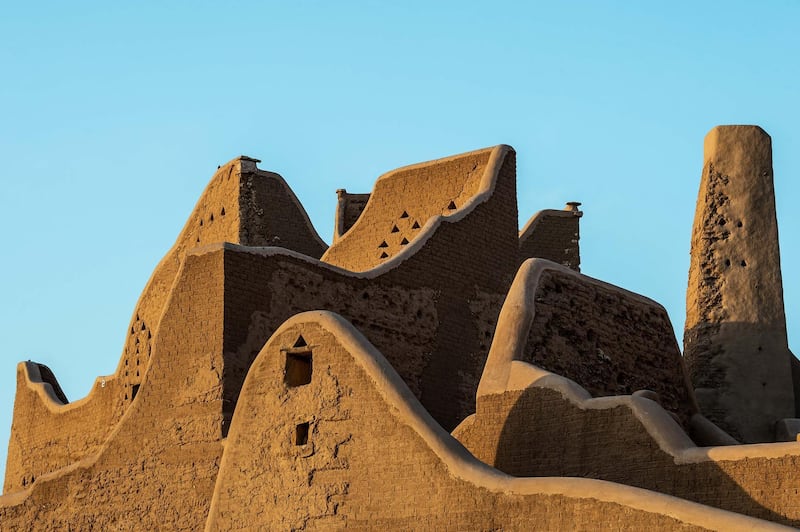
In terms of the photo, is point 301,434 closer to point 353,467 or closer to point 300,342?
point 353,467

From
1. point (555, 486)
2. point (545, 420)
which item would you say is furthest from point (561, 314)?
point (555, 486)

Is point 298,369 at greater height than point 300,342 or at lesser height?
lesser

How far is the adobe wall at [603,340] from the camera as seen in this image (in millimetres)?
19500

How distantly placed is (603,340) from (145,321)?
Answer: 28.9 ft

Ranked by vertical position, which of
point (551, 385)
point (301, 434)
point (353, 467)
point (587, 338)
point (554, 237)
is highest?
point (554, 237)

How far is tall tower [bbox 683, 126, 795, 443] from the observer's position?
74.2 ft

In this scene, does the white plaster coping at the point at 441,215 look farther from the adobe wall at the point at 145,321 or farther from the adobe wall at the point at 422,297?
the adobe wall at the point at 145,321

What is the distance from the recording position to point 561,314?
1980cm

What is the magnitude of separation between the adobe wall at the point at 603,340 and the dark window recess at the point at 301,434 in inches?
103

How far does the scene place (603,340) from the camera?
66.7 ft

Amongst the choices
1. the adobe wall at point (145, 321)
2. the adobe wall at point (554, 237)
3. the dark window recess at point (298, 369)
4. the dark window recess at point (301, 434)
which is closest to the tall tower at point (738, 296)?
the adobe wall at point (554, 237)

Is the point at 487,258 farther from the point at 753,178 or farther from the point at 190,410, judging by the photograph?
the point at 190,410

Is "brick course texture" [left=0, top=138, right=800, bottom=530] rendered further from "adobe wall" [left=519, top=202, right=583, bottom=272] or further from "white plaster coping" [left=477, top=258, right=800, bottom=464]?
"adobe wall" [left=519, top=202, right=583, bottom=272]

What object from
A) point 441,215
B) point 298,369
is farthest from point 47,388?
point 298,369
